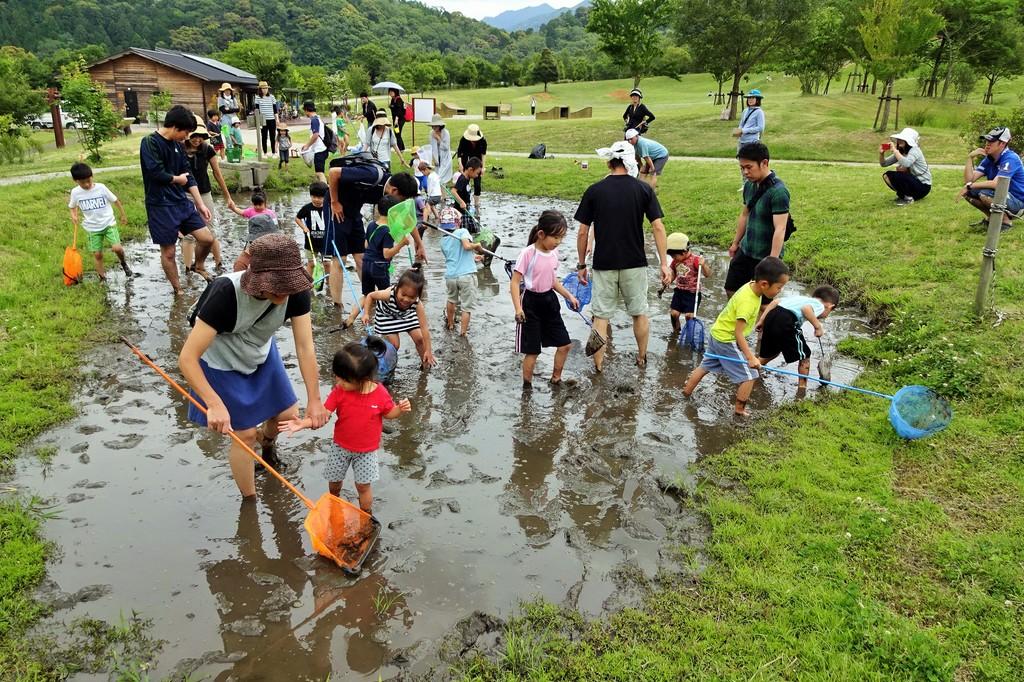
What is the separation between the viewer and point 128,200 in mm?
13727

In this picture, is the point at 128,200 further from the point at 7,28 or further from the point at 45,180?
the point at 7,28

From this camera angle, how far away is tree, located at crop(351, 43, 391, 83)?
7862 cm

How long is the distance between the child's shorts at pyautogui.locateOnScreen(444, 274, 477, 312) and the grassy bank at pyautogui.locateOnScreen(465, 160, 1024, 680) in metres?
3.61

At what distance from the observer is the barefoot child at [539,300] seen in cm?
629

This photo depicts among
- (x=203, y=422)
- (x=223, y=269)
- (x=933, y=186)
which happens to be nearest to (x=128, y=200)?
(x=223, y=269)

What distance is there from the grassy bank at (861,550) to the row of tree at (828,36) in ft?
58.7

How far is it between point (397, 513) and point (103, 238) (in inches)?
Answer: 276

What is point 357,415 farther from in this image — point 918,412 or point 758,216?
point 758,216

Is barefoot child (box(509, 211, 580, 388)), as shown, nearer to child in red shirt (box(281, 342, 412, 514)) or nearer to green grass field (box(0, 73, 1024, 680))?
green grass field (box(0, 73, 1024, 680))

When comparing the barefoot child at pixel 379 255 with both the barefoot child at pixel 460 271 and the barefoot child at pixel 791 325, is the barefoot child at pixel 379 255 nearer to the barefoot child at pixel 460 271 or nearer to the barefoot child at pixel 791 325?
the barefoot child at pixel 460 271

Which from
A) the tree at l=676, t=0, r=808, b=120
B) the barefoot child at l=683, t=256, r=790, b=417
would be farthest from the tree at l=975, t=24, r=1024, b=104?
the barefoot child at l=683, t=256, r=790, b=417

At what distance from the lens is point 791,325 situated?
20.9ft

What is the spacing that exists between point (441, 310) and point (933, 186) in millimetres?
10297

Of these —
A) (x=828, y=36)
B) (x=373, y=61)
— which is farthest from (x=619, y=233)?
(x=373, y=61)
